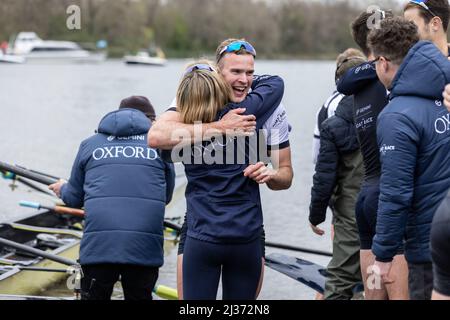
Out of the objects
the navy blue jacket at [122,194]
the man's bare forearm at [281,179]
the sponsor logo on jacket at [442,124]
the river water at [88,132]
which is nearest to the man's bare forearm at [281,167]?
the man's bare forearm at [281,179]

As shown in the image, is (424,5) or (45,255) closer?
(424,5)

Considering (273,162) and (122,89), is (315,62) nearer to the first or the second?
(122,89)

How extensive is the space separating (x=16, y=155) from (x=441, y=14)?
2044cm

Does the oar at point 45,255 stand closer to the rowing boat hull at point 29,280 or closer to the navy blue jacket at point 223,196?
the rowing boat hull at point 29,280

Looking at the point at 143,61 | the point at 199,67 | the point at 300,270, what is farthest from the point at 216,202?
the point at 143,61

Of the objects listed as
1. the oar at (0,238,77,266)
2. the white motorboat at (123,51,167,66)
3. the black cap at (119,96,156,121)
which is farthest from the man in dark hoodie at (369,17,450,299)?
the white motorboat at (123,51,167,66)

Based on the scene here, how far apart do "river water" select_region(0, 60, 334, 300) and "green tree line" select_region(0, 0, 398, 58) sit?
26714mm

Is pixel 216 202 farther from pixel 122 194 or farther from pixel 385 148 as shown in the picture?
pixel 122 194

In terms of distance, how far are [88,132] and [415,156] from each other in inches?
1075

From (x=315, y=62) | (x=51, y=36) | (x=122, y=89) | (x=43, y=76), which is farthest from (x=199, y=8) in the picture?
(x=122, y=89)

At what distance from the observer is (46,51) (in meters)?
94.1

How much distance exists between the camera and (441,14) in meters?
4.73

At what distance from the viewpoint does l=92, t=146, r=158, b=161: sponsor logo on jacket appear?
5.08 m

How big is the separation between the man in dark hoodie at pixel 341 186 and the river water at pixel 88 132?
3.08 meters
